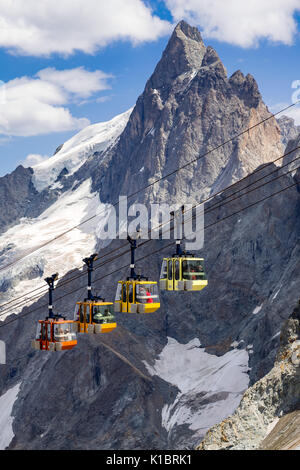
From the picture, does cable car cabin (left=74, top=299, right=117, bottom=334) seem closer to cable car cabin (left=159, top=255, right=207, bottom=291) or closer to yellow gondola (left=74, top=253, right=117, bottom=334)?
yellow gondola (left=74, top=253, right=117, bottom=334)

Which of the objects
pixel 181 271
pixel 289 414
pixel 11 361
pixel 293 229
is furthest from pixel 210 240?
pixel 289 414

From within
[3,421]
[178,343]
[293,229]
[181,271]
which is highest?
[293,229]

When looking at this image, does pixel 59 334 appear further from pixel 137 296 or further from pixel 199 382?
pixel 199 382

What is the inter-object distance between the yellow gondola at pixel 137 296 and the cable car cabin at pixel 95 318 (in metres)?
0.76

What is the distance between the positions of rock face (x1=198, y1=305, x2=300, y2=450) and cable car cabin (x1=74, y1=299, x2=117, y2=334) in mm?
11995

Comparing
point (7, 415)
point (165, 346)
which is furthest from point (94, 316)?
point (165, 346)

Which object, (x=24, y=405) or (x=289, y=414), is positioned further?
(x=24, y=405)

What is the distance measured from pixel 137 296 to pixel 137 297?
0.21 feet

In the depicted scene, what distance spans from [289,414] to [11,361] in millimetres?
101586

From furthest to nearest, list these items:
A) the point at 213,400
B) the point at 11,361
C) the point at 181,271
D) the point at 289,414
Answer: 1. the point at 11,361
2. the point at 213,400
3. the point at 181,271
4. the point at 289,414

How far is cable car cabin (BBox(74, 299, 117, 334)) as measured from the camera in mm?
42156

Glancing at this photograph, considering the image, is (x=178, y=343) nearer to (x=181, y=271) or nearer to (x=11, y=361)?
(x=11, y=361)

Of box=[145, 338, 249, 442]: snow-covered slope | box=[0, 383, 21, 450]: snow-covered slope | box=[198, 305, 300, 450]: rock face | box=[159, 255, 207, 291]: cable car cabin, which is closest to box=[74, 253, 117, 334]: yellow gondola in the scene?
box=[159, 255, 207, 291]: cable car cabin

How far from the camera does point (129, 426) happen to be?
92.7 m
